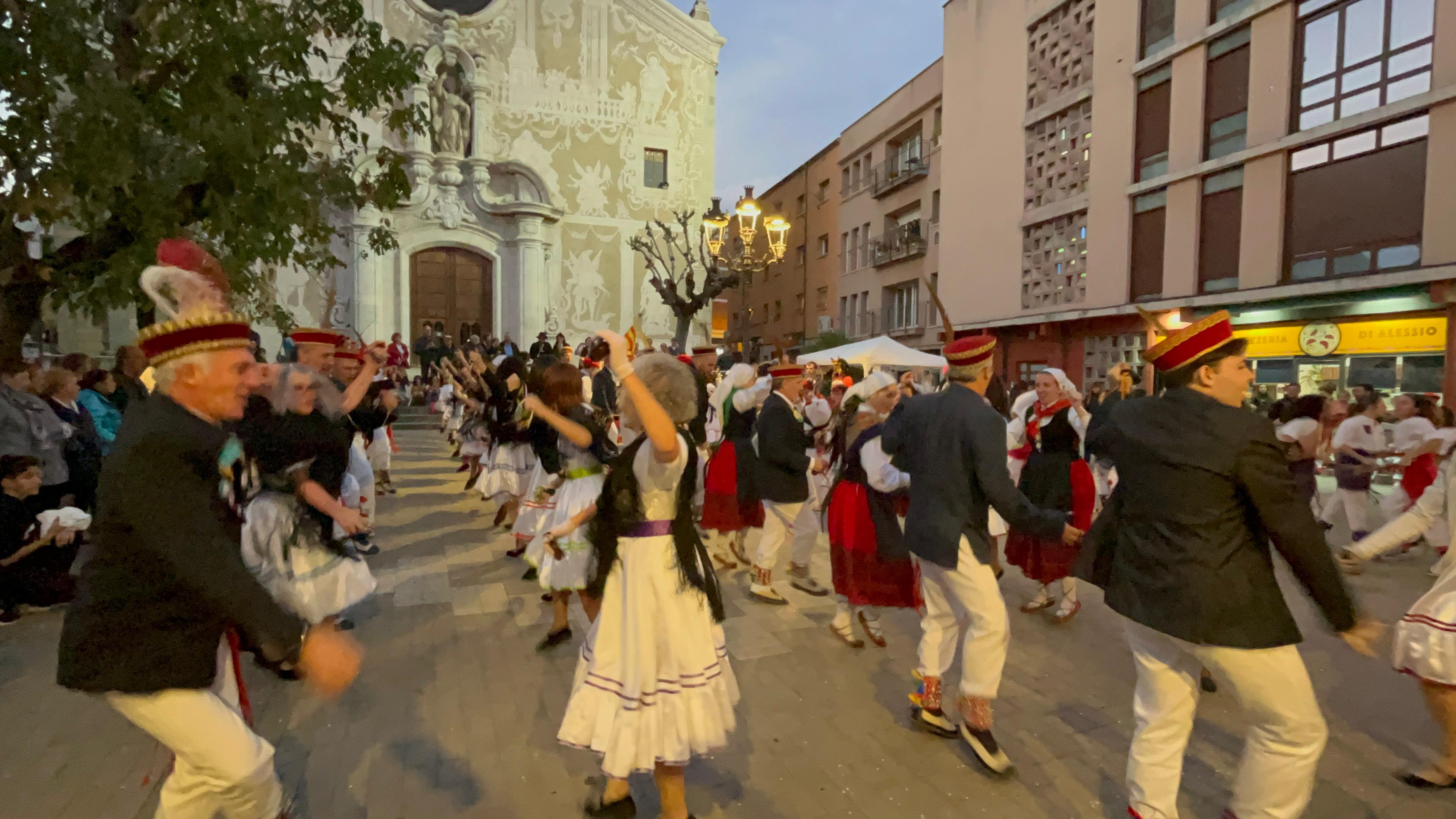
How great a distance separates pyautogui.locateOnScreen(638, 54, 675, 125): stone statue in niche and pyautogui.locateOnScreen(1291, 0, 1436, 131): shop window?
Result: 17899 millimetres

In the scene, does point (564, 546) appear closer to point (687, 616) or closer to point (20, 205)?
point (687, 616)

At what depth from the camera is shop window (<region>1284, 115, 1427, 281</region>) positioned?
14.2m

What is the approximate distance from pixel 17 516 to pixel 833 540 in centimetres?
628

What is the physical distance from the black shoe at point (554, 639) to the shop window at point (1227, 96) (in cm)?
1890

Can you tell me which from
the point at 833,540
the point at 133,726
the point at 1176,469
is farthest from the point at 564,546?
the point at 1176,469

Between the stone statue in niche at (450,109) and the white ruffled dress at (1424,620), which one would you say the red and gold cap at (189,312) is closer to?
the white ruffled dress at (1424,620)

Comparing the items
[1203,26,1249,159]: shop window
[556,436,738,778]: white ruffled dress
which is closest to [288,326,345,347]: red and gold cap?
[556,436,738,778]: white ruffled dress

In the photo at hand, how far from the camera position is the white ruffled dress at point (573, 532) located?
469cm

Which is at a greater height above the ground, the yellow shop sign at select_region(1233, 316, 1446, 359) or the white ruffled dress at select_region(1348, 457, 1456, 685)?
the yellow shop sign at select_region(1233, 316, 1446, 359)

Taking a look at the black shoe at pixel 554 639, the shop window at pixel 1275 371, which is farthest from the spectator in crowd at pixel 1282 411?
the shop window at pixel 1275 371

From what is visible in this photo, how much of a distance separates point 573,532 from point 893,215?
31.1 metres

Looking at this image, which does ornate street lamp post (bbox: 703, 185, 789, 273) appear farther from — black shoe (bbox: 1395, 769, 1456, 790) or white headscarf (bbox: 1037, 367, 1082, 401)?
black shoe (bbox: 1395, 769, 1456, 790)

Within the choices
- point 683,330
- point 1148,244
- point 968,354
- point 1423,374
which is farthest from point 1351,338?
point 968,354

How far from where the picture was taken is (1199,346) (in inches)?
108
